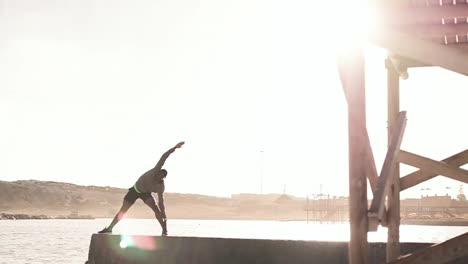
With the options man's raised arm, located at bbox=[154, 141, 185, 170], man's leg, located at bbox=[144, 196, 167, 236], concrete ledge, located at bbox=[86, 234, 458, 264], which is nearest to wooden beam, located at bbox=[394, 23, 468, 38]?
concrete ledge, located at bbox=[86, 234, 458, 264]

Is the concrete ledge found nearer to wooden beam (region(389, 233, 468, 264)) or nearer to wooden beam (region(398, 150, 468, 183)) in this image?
wooden beam (region(398, 150, 468, 183))

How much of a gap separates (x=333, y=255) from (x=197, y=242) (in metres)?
1.97

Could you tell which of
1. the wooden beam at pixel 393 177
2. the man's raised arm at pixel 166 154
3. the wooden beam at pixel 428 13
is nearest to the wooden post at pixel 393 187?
the wooden beam at pixel 393 177

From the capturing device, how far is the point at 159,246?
9.02m

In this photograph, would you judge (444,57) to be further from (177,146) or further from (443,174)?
(177,146)

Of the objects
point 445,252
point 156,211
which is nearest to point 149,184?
point 156,211

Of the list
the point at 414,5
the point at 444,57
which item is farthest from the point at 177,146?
the point at 444,57

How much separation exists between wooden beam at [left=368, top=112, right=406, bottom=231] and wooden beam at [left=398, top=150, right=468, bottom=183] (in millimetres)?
444

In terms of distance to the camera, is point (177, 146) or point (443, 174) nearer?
point (443, 174)

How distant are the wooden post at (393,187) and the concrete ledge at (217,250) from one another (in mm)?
1837

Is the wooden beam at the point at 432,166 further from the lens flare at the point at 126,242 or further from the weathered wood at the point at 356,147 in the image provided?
the lens flare at the point at 126,242

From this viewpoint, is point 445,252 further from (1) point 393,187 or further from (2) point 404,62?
(2) point 404,62

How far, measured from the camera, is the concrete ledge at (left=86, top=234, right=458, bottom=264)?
26.4 ft

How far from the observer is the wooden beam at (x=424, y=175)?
6.41 metres
